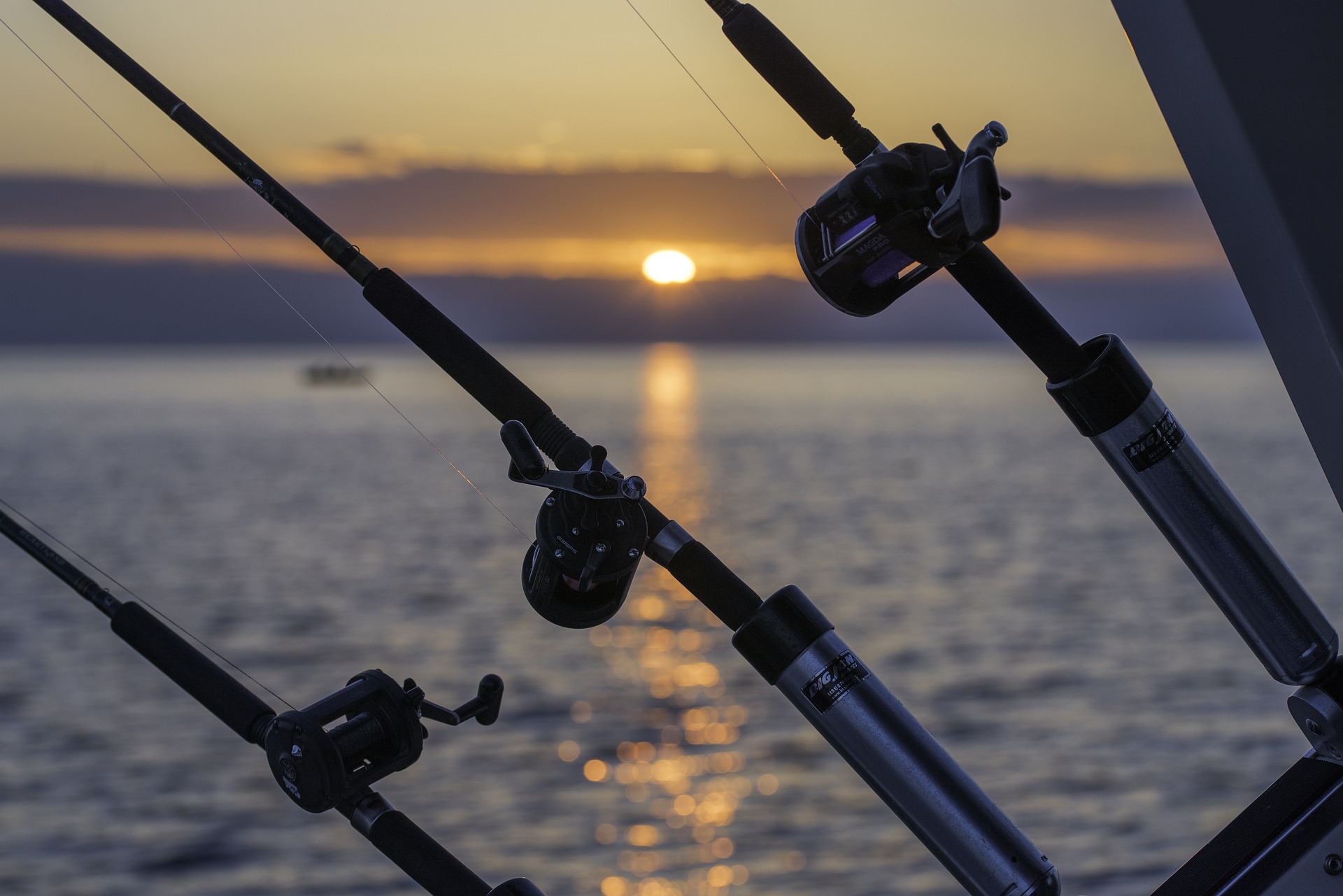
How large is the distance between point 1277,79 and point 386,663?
1457 centimetres

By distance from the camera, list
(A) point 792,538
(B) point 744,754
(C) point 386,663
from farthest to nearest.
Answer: (A) point 792,538 < (C) point 386,663 < (B) point 744,754

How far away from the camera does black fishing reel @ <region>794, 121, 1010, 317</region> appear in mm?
1155

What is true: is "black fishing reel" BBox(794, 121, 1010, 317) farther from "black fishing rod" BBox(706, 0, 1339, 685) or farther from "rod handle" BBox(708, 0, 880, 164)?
"rod handle" BBox(708, 0, 880, 164)

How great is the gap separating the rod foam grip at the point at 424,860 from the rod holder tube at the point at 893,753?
0.50m

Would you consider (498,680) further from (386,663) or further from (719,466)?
(719,466)

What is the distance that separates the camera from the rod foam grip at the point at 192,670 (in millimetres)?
1822

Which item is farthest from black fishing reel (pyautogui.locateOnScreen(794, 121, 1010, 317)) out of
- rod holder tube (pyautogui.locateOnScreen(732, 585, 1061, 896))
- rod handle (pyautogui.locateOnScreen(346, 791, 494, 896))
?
rod handle (pyautogui.locateOnScreen(346, 791, 494, 896))

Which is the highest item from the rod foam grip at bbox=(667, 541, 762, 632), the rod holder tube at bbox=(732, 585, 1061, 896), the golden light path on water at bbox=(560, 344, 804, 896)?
the golden light path on water at bbox=(560, 344, 804, 896)

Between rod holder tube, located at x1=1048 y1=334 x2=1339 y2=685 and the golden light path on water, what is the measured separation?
3.91m

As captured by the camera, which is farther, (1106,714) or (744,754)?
(1106,714)

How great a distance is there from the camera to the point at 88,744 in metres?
12.5

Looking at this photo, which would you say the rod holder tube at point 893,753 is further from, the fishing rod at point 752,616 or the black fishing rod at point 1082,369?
the black fishing rod at point 1082,369

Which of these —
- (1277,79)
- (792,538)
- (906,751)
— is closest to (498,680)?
(906,751)

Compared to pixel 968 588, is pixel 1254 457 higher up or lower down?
higher up
